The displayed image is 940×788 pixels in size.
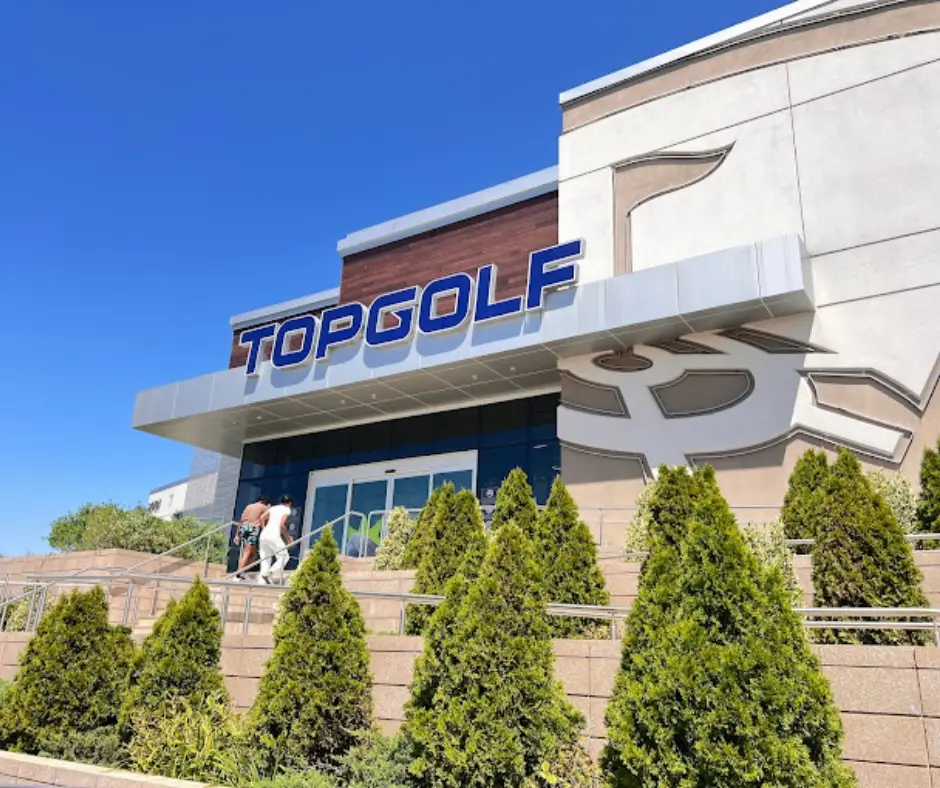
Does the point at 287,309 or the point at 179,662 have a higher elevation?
the point at 287,309

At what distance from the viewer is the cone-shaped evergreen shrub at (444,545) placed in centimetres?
847

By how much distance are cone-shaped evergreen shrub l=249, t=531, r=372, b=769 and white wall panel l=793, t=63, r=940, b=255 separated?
10.6 m

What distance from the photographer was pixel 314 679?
20.9 feet

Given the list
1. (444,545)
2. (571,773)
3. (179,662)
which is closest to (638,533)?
(444,545)

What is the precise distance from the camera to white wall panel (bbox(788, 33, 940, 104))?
43.5ft

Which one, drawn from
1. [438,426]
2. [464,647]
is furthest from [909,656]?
[438,426]

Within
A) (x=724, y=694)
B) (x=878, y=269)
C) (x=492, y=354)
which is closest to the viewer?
(x=724, y=694)

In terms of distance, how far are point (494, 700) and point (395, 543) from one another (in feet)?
26.6

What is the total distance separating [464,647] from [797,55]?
1361 centimetres

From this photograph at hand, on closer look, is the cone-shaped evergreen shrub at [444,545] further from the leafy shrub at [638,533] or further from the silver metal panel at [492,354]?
the silver metal panel at [492,354]

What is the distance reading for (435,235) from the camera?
1830 cm

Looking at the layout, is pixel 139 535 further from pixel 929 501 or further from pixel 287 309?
pixel 929 501

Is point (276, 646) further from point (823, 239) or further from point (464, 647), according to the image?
point (823, 239)

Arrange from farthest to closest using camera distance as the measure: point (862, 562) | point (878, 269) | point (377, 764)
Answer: point (878, 269), point (862, 562), point (377, 764)
